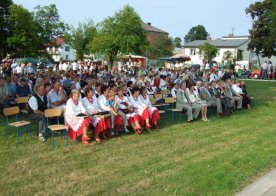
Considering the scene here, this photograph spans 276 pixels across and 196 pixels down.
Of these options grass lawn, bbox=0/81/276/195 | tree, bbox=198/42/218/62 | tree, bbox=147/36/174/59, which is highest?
tree, bbox=147/36/174/59

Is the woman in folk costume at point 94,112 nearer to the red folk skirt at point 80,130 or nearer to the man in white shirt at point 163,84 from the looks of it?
the red folk skirt at point 80,130

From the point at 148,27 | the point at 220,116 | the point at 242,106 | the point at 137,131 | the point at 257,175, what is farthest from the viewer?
the point at 148,27

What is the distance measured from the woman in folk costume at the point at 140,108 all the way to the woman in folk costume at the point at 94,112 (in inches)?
45.7

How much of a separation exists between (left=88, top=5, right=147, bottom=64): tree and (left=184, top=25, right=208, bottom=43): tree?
72485 mm

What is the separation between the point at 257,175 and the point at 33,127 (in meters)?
6.05

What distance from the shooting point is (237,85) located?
14.1m

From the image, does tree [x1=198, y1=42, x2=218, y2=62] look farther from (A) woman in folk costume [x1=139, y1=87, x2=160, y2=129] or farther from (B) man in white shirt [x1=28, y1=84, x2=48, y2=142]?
(B) man in white shirt [x1=28, y1=84, x2=48, y2=142]

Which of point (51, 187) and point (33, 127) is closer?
point (51, 187)

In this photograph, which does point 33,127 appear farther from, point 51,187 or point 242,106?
point 242,106

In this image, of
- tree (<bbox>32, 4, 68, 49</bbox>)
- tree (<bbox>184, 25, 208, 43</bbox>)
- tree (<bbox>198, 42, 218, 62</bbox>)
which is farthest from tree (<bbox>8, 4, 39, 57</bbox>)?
tree (<bbox>184, 25, 208, 43</bbox>)

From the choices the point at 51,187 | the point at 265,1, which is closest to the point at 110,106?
the point at 51,187

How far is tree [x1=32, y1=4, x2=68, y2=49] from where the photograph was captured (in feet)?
127

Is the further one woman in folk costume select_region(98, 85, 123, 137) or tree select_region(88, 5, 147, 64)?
tree select_region(88, 5, 147, 64)

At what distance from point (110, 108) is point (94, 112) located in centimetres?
54
